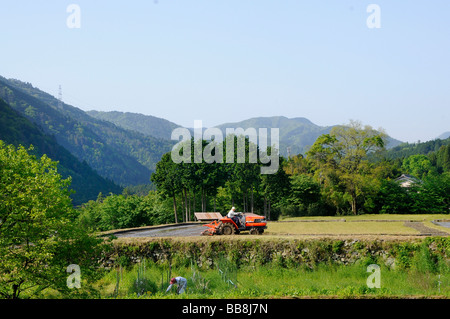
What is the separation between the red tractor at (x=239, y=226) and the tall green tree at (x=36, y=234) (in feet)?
29.2

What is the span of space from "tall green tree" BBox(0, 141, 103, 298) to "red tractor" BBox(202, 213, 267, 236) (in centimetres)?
891

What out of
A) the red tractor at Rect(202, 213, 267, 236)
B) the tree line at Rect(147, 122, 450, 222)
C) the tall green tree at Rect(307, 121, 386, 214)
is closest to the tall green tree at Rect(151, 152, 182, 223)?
the tree line at Rect(147, 122, 450, 222)

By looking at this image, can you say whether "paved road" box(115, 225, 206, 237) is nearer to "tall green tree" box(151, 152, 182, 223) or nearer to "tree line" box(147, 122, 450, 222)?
"tall green tree" box(151, 152, 182, 223)

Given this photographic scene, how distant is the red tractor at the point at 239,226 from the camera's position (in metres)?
24.7

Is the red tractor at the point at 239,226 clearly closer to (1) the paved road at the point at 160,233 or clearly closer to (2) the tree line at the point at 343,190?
(1) the paved road at the point at 160,233

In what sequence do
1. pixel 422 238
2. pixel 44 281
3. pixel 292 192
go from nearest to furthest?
pixel 44 281 → pixel 422 238 → pixel 292 192

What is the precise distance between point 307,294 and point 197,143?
3674 centimetres

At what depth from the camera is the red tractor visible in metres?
24.7

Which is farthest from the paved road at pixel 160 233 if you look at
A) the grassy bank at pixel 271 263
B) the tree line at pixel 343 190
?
the tree line at pixel 343 190

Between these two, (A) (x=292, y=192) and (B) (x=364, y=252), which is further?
(A) (x=292, y=192)
